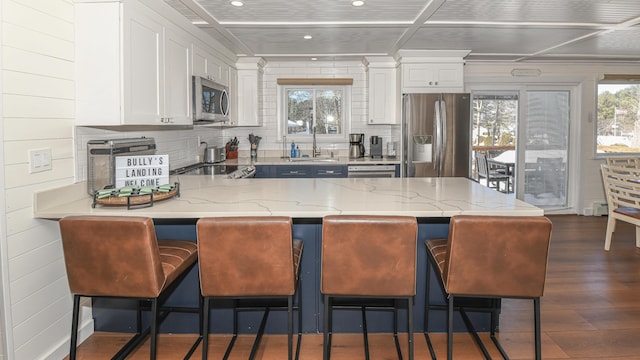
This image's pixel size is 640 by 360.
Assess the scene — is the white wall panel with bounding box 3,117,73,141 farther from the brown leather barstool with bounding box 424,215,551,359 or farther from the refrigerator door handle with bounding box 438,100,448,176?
the refrigerator door handle with bounding box 438,100,448,176

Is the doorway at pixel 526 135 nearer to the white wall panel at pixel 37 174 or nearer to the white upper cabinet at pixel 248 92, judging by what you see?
the white upper cabinet at pixel 248 92

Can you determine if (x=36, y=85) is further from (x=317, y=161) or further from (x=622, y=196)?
(x=622, y=196)

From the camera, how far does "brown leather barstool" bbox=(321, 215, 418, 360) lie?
2016mm

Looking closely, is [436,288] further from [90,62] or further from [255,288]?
[90,62]

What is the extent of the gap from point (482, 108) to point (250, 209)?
512 centimetres

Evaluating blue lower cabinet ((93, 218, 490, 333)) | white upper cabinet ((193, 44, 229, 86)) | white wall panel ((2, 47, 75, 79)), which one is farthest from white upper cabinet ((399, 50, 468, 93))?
white wall panel ((2, 47, 75, 79))

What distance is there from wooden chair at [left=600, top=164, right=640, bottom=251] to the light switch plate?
496cm

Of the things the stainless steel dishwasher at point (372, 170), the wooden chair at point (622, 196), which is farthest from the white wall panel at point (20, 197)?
the wooden chair at point (622, 196)

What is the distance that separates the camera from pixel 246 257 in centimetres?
202

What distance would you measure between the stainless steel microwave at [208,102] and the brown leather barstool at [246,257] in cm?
206

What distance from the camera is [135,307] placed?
2721 millimetres

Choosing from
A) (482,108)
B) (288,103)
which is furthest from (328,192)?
(482,108)

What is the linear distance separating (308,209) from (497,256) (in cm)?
93

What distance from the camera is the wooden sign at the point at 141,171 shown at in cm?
274
